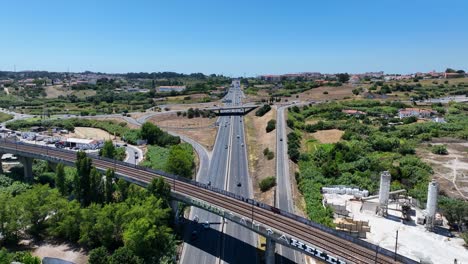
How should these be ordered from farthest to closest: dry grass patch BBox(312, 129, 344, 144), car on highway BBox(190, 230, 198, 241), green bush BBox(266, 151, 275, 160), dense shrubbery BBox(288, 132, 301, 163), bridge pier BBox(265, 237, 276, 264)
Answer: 1. dry grass patch BBox(312, 129, 344, 144)
2. green bush BBox(266, 151, 275, 160)
3. dense shrubbery BBox(288, 132, 301, 163)
4. car on highway BBox(190, 230, 198, 241)
5. bridge pier BBox(265, 237, 276, 264)

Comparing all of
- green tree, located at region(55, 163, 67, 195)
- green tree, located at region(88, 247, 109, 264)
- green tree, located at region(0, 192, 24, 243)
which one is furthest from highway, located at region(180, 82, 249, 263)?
green tree, located at region(0, 192, 24, 243)

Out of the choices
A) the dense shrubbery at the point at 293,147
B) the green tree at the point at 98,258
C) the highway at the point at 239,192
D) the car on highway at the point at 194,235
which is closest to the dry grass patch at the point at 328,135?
the dense shrubbery at the point at 293,147

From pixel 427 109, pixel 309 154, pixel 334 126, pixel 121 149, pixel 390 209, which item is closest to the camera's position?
pixel 390 209

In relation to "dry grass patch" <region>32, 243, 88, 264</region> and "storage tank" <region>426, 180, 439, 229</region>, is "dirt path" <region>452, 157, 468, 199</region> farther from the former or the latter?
"dry grass patch" <region>32, 243, 88, 264</region>

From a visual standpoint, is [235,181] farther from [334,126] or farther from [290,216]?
[334,126]

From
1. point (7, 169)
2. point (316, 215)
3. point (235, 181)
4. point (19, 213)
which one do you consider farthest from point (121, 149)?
point (316, 215)

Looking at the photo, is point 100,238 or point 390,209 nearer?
point 100,238

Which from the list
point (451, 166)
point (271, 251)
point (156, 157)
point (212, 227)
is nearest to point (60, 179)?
point (212, 227)
